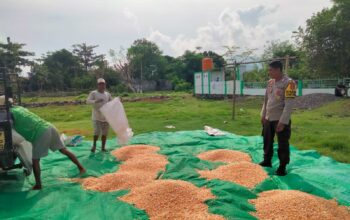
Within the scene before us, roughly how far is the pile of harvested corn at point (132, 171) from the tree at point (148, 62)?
40.5 metres

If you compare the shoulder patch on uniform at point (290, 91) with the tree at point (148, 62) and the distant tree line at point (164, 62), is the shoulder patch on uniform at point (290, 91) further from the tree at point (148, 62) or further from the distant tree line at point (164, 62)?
the tree at point (148, 62)

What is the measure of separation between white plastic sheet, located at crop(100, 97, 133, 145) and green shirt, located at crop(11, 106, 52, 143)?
1900 millimetres

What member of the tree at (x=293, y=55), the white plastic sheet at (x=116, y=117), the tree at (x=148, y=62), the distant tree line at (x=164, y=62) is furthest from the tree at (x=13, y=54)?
the white plastic sheet at (x=116, y=117)

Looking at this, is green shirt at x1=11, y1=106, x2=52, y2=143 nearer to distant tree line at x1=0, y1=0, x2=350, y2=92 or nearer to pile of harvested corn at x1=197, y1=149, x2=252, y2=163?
pile of harvested corn at x1=197, y1=149, x2=252, y2=163

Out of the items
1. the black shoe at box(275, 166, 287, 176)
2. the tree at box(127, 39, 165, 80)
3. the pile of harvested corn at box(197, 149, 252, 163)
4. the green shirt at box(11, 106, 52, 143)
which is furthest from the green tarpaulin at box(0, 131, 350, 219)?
the tree at box(127, 39, 165, 80)

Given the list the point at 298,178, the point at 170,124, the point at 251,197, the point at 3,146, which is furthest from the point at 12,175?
the point at 170,124

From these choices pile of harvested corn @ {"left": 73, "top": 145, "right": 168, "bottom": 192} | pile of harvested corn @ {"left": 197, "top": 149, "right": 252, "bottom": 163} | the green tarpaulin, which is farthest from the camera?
pile of harvested corn @ {"left": 197, "top": 149, "right": 252, "bottom": 163}

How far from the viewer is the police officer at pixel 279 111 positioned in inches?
181

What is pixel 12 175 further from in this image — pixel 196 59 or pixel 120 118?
pixel 196 59

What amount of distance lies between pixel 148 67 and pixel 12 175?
1721 inches

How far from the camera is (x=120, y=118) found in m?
6.28

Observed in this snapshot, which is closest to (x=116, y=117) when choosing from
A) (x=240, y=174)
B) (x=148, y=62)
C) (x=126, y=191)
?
(x=126, y=191)

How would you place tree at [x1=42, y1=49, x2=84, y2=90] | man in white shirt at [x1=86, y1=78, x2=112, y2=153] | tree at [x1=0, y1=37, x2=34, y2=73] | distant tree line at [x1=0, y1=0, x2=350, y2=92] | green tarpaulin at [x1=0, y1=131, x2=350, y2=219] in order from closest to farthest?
green tarpaulin at [x1=0, y1=131, x2=350, y2=219] < man in white shirt at [x1=86, y1=78, x2=112, y2=153] < distant tree line at [x1=0, y1=0, x2=350, y2=92] < tree at [x1=0, y1=37, x2=34, y2=73] < tree at [x1=42, y1=49, x2=84, y2=90]

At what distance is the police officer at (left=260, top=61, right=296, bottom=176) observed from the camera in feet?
15.1
